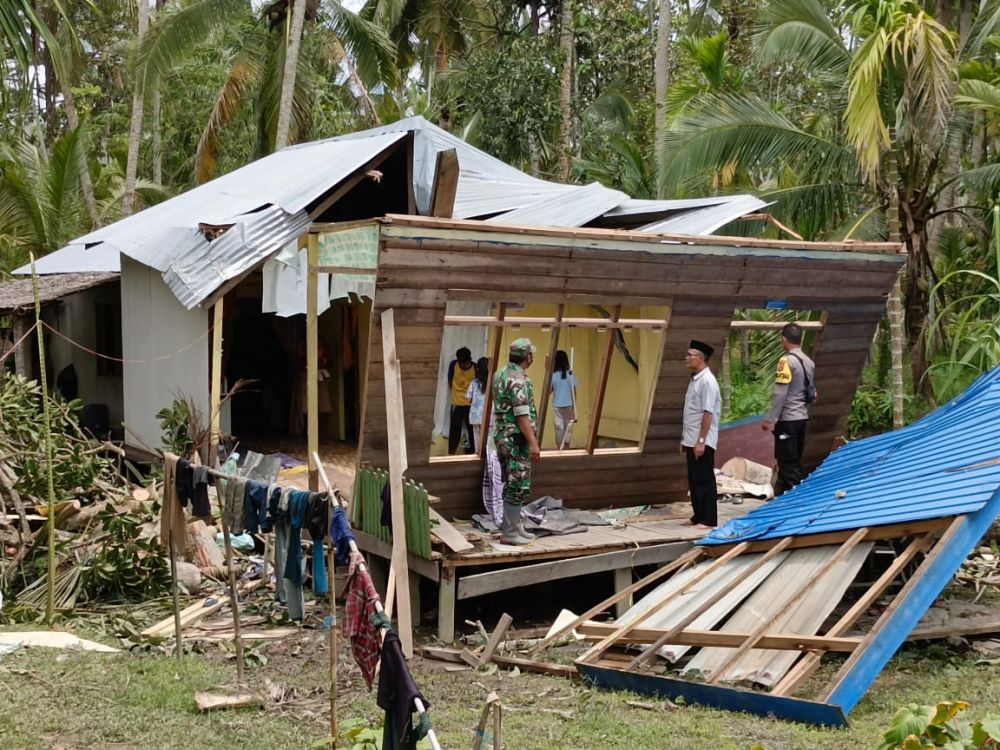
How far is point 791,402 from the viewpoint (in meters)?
11.8

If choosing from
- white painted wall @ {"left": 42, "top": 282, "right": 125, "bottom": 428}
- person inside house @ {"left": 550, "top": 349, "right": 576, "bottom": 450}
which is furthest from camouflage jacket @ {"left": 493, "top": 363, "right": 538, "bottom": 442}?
white painted wall @ {"left": 42, "top": 282, "right": 125, "bottom": 428}

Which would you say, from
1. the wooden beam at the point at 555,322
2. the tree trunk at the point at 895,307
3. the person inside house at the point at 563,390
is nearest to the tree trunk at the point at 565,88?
the tree trunk at the point at 895,307

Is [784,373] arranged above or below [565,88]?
below

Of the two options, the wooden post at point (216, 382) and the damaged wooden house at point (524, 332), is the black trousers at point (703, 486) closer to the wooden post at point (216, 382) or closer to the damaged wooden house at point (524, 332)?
the damaged wooden house at point (524, 332)

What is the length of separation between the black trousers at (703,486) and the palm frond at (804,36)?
7.25 m

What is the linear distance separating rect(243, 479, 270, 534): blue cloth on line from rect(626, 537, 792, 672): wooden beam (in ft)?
9.30

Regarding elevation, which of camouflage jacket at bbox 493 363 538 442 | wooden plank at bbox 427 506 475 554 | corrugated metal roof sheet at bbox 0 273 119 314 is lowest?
wooden plank at bbox 427 506 475 554

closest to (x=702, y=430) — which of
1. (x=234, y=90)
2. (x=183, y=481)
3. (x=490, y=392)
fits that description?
(x=490, y=392)

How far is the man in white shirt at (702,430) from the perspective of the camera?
1094 centimetres

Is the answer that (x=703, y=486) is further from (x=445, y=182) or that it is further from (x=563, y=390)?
(x=445, y=182)

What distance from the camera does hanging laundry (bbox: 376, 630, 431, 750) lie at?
497cm

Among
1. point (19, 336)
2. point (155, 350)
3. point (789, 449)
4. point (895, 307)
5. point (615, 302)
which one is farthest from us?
point (19, 336)

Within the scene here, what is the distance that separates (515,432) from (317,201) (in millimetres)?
6295

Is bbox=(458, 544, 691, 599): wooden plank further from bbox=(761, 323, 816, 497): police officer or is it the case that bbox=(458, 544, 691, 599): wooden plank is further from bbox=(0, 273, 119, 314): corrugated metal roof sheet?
bbox=(0, 273, 119, 314): corrugated metal roof sheet
